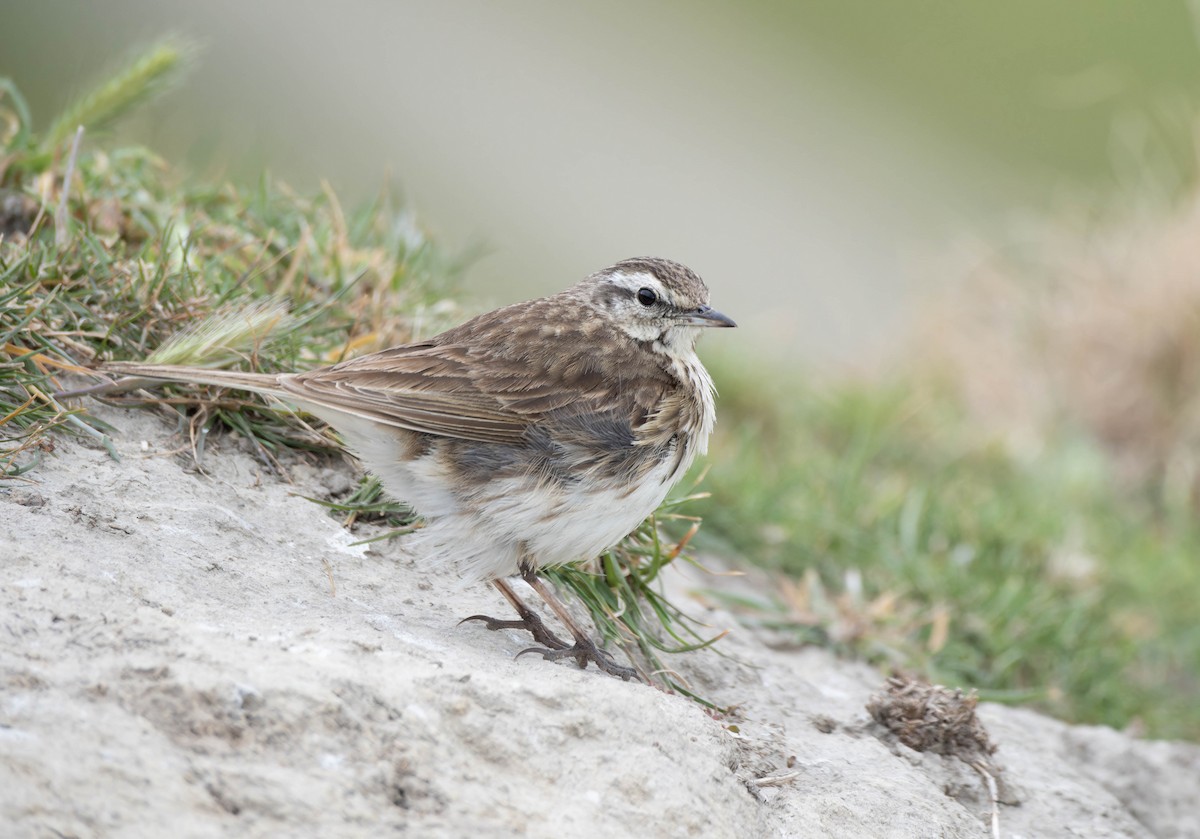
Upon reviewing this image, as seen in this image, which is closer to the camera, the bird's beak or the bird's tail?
the bird's tail

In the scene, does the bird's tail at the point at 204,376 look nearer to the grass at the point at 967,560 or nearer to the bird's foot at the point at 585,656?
the bird's foot at the point at 585,656

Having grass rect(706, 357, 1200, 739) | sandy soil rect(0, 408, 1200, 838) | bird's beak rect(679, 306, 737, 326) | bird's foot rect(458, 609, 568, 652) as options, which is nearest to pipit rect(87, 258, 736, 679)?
bird's foot rect(458, 609, 568, 652)

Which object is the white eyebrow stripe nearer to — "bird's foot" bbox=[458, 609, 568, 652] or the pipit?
the pipit

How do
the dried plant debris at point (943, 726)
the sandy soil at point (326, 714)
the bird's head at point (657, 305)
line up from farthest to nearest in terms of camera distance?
the bird's head at point (657, 305) < the dried plant debris at point (943, 726) < the sandy soil at point (326, 714)

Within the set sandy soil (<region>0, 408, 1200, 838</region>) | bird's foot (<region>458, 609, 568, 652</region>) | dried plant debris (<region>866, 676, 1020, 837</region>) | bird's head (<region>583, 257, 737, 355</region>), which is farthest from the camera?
bird's head (<region>583, 257, 737, 355</region>)

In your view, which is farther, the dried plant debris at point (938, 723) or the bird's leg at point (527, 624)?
the dried plant debris at point (938, 723)

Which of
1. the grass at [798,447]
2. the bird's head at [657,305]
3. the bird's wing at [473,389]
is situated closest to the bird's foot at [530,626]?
the grass at [798,447]
